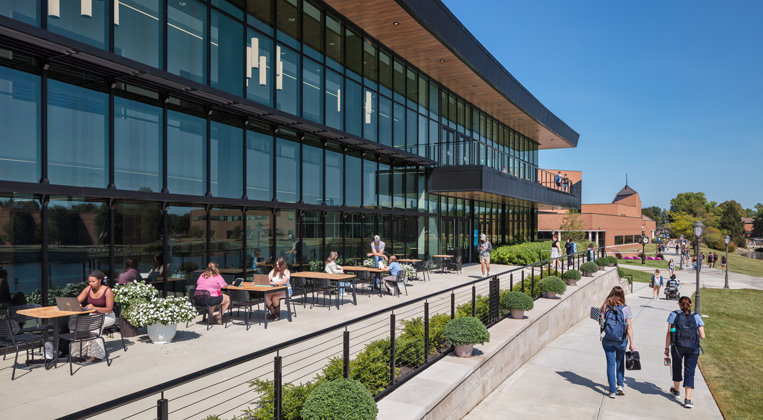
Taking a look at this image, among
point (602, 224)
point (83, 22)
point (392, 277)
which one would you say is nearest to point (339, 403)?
point (83, 22)

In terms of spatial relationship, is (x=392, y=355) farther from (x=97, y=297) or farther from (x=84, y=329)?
(x=97, y=297)

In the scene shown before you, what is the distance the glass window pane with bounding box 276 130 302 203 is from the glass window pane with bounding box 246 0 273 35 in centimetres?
298

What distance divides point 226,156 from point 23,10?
517 centimetres

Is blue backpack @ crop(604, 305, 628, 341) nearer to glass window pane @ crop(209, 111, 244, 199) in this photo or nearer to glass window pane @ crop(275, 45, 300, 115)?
glass window pane @ crop(209, 111, 244, 199)

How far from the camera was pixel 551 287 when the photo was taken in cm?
1505

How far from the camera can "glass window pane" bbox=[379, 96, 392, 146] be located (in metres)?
19.1

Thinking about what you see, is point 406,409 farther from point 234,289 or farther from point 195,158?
point 195,158

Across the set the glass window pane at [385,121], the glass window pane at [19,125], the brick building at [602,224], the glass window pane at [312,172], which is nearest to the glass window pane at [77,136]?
the glass window pane at [19,125]

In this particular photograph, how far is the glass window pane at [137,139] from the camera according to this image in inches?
391

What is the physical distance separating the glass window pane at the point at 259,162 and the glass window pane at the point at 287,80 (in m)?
1.02

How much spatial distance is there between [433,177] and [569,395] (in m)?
14.2

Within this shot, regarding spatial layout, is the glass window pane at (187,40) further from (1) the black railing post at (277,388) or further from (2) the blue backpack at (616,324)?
(2) the blue backpack at (616,324)

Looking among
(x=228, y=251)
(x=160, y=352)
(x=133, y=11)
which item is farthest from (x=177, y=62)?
(x=160, y=352)

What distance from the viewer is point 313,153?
15547mm
